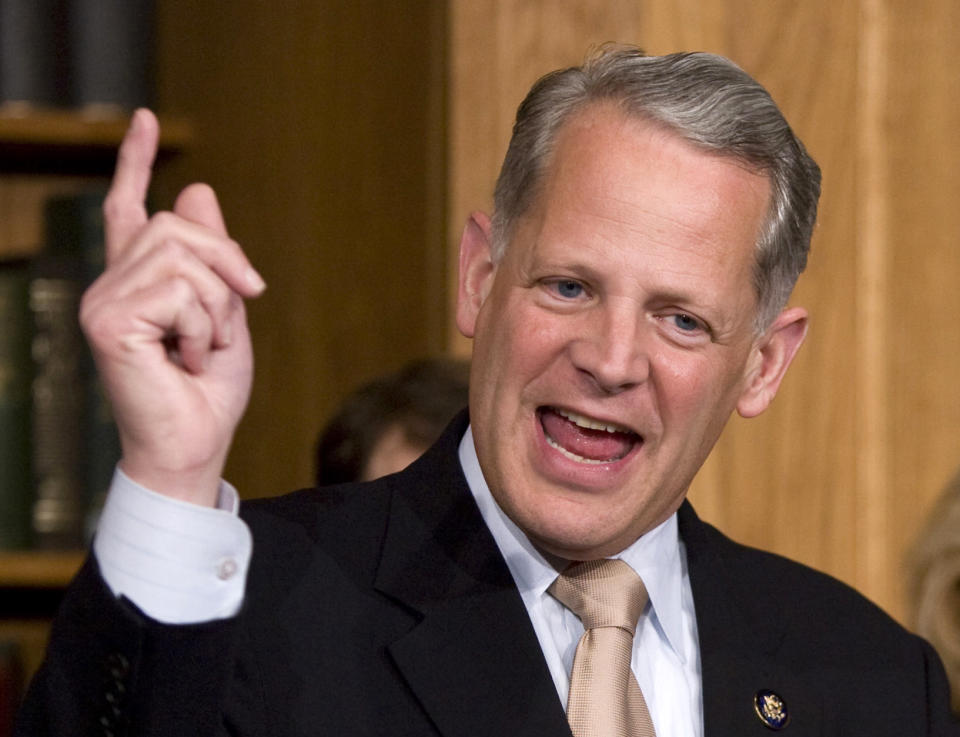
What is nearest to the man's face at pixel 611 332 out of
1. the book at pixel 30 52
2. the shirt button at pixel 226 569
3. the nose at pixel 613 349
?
the nose at pixel 613 349

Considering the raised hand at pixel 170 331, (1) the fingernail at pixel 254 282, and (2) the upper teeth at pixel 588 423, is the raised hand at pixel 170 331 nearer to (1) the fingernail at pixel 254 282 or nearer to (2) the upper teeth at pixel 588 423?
(1) the fingernail at pixel 254 282

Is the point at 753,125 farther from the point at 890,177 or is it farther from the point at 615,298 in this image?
the point at 890,177

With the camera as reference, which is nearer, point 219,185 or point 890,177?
point 890,177

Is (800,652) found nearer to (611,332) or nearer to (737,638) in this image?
(737,638)

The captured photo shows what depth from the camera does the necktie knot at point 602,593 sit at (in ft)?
4.01

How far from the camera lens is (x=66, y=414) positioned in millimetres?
2207

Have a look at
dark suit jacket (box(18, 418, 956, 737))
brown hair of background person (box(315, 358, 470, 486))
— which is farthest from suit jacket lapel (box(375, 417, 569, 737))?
brown hair of background person (box(315, 358, 470, 486))

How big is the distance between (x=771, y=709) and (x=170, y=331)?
0.62m

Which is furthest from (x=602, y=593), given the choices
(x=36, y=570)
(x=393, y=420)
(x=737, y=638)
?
(x=36, y=570)

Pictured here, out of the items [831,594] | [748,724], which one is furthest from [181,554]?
[831,594]

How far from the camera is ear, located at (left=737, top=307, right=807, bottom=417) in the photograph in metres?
1.37

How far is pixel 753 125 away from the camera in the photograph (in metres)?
1.25

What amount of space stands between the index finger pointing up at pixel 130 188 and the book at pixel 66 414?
1222 millimetres

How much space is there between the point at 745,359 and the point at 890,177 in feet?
2.80
